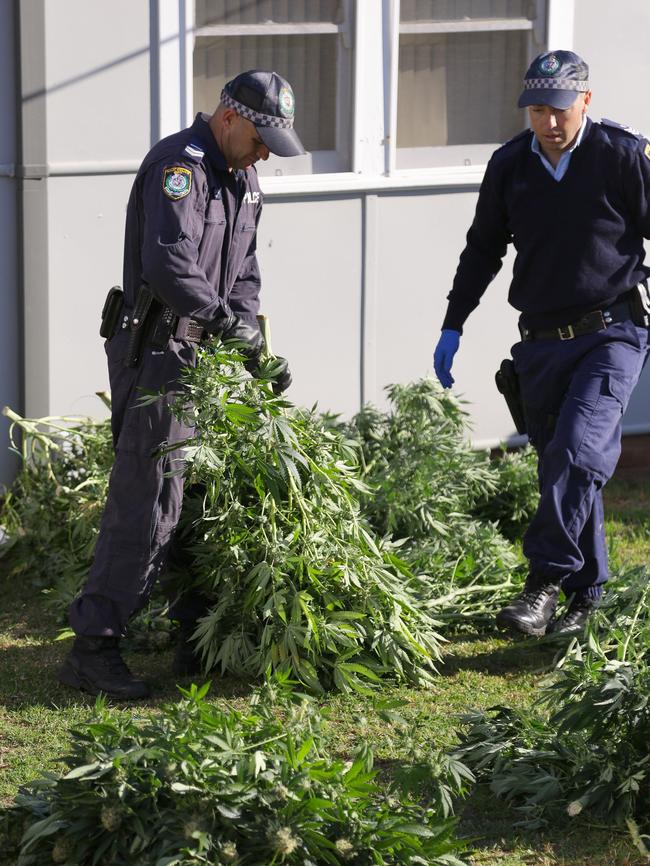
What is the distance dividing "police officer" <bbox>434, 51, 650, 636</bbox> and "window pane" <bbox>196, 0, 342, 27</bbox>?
2098 millimetres

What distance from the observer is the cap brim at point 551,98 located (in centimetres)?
517

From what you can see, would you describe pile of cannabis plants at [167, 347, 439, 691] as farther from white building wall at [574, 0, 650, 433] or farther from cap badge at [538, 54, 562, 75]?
white building wall at [574, 0, 650, 433]

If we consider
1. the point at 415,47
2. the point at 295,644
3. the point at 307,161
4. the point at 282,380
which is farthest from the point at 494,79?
the point at 295,644

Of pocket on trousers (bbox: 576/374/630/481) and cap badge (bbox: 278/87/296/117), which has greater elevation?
cap badge (bbox: 278/87/296/117)

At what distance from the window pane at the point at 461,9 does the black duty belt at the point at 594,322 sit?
2.79 metres

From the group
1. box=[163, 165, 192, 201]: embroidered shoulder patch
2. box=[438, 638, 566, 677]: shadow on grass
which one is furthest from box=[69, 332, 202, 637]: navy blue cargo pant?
box=[438, 638, 566, 677]: shadow on grass

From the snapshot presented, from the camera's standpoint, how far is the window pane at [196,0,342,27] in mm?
6883

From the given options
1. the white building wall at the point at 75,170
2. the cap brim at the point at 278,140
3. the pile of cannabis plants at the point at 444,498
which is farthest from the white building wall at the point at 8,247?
the cap brim at the point at 278,140

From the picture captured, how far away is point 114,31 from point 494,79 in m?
2.42

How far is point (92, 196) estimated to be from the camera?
6535 millimetres

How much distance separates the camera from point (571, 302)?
5.30 meters

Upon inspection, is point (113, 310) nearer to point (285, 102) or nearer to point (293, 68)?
point (285, 102)

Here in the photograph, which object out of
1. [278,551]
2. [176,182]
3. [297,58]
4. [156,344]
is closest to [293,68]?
[297,58]

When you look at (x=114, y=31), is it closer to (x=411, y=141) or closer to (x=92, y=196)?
(x=92, y=196)
